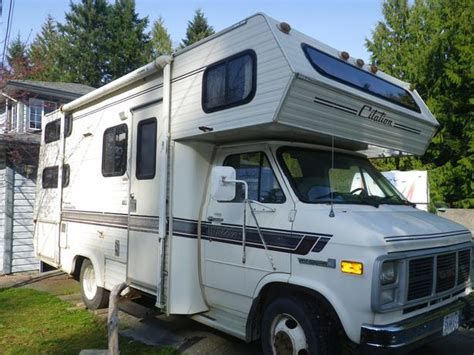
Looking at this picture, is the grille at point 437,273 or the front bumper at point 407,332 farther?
the grille at point 437,273

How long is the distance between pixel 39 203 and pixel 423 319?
738 cm

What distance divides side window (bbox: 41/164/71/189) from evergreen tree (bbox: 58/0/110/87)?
27770 mm

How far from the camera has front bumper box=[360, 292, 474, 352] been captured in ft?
12.0

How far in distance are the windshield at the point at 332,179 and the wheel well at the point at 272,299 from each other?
83 cm

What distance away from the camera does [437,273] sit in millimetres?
4254

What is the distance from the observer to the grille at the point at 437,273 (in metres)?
3.98

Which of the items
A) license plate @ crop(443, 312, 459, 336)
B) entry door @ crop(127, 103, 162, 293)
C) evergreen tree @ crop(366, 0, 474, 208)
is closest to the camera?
license plate @ crop(443, 312, 459, 336)

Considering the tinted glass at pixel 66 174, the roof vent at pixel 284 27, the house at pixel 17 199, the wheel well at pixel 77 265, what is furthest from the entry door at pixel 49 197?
the roof vent at pixel 284 27

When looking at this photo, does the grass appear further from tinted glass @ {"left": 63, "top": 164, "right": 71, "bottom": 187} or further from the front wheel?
tinted glass @ {"left": 63, "top": 164, "right": 71, "bottom": 187}

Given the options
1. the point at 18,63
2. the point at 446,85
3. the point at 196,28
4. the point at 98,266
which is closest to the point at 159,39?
the point at 196,28

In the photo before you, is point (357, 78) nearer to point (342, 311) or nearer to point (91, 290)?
point (342, 311)

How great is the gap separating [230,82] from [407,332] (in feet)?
9.24

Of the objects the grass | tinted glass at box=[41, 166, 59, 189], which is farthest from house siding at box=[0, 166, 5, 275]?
the grass

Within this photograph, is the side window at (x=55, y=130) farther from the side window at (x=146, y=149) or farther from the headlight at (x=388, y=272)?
the headlight at (x=388, y=272)
